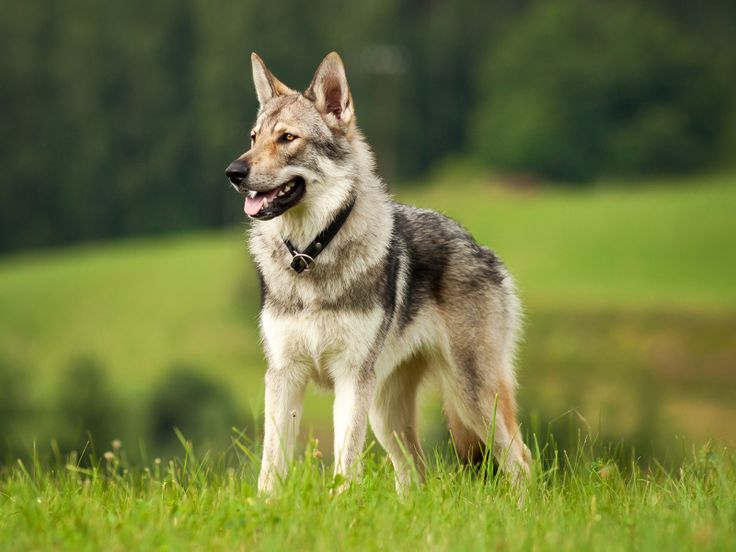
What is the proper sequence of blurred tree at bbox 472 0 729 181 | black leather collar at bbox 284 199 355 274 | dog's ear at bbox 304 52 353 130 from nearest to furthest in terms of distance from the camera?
1. black leather collar at bbox 284 199 355 274
2. dog's ear at bbox 304 52 353 130
3. blurred tree at bbox 472 0 729 181

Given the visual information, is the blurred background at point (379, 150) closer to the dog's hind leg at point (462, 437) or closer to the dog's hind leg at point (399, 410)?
the dog's hind leg at point (399, 410)

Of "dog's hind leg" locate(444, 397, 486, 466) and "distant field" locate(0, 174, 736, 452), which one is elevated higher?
"dog's hind leg" locate(444, 397, 486, 466)

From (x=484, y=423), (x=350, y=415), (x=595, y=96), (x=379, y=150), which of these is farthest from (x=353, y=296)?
(x=595, y=96)

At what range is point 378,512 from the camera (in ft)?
14.3

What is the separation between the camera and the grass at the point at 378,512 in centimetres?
405

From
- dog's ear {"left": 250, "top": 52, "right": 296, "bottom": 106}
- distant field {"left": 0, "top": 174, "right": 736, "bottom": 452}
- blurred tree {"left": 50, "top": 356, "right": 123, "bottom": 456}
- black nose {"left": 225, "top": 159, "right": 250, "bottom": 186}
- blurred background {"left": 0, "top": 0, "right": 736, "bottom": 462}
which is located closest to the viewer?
black nose {"left": 225, "top": 159, "right": 250, "bottom": 186}

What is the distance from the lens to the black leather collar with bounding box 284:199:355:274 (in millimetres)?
5406

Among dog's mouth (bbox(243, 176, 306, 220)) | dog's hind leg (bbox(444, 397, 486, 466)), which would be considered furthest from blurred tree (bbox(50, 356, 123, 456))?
dog's mouth (bbox(243, 176, 306, 220))

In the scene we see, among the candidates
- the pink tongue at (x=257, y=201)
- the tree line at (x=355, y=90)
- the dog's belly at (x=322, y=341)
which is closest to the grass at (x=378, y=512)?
the dog's belly at (x=322, y=341)

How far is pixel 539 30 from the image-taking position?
66.7 metres

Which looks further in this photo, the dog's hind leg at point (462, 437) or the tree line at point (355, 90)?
the tree line at point (355, 90)

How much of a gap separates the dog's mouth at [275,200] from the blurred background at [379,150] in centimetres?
3911

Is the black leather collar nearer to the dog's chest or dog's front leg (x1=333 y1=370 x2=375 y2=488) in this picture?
the dog's chest

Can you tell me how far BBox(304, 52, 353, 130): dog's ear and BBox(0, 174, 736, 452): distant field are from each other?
99.4 feet
